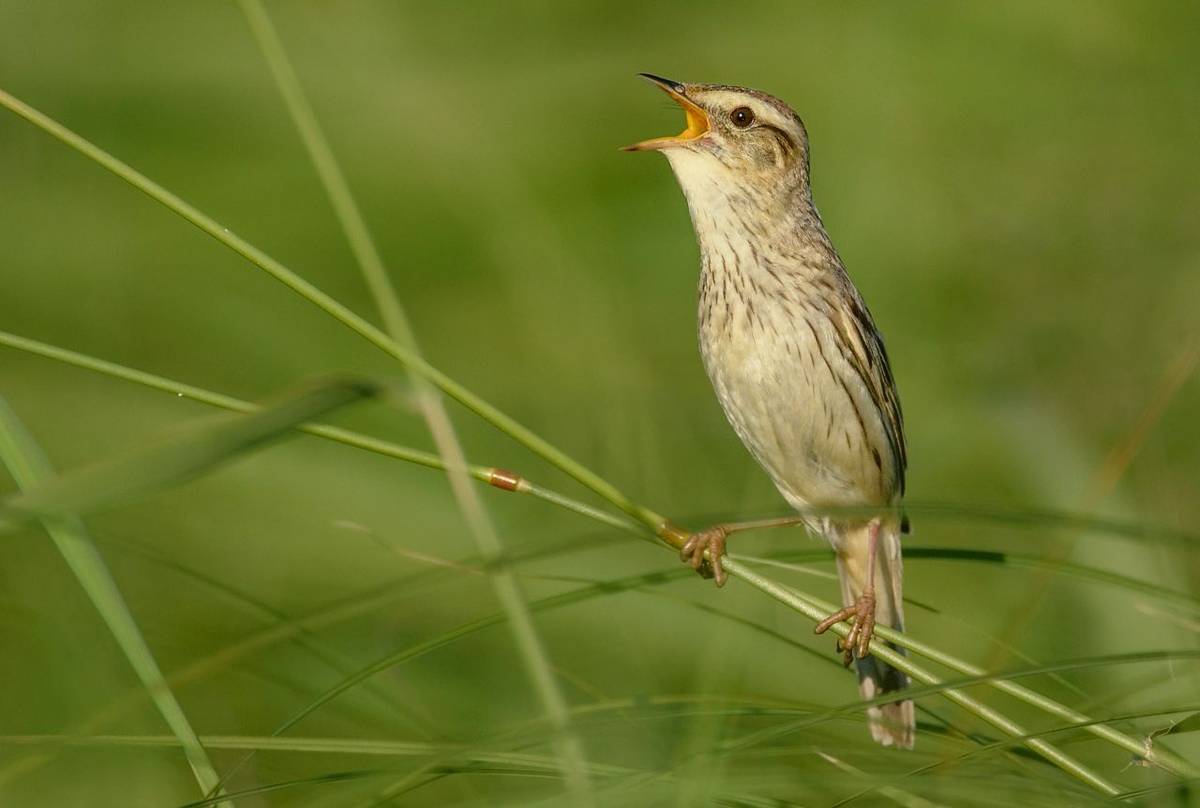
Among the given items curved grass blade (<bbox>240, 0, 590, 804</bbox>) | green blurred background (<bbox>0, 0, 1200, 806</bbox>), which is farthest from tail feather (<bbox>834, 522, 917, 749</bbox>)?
curved grass blade (<bbox>240, 0, 590, 804</bbox>)

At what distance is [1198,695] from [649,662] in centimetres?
333

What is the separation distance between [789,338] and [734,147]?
24.2 inches

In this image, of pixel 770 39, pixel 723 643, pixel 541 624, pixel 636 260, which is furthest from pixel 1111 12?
pixel 723 643

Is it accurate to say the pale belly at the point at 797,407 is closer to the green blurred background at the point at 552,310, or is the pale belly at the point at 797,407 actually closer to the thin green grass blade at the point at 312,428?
the green blurred background at the point at 552,310

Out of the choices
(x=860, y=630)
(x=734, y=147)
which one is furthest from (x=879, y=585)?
(x=734, y=147)

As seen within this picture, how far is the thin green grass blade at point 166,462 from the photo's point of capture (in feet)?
5.75

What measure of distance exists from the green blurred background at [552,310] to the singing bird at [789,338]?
0.91 feet

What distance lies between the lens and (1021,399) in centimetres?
692

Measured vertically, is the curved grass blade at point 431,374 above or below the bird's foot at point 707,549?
above

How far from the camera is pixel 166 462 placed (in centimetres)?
178

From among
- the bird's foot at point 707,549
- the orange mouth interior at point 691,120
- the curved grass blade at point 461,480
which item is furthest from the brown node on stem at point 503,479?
the orange mouth interior at point 691,120

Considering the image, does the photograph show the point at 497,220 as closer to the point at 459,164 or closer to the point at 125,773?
the point at 459,164

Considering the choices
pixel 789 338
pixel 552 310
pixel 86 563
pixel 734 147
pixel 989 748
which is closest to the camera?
pixel 86 563

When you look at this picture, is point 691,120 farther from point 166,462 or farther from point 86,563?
point 166,462
